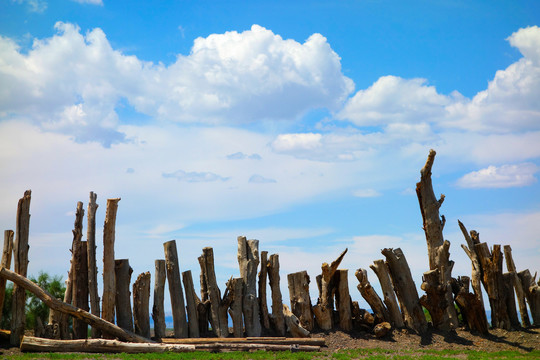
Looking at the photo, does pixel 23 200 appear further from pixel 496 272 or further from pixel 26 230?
pixel 496 272

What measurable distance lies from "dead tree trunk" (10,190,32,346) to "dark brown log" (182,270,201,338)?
15.8ft

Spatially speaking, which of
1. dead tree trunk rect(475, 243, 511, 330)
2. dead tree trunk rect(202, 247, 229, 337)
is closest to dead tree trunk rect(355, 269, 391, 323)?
dead tree trunk rect(475, 243, 511, 330)

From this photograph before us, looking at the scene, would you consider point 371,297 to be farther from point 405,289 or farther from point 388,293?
point 405,289

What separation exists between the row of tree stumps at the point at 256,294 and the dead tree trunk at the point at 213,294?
32 mm

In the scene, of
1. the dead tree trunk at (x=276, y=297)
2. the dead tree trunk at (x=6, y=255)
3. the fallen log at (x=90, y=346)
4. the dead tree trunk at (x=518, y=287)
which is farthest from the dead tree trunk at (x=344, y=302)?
the dead tree trunk at (x=6, y=255)

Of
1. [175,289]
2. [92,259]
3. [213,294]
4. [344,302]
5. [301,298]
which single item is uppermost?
[92,259]

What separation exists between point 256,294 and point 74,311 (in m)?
5.61

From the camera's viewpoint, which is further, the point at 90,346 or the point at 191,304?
the point at 191,304

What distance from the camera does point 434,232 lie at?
19359 millimetres

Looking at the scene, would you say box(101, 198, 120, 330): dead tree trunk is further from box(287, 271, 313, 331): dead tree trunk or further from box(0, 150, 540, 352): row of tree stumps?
box(287, 271, 313, 331): dead tree trunk

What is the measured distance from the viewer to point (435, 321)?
18328 mm

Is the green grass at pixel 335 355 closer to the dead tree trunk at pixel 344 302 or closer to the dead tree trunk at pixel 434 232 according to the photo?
the dead tree trunk at pixel 344 302

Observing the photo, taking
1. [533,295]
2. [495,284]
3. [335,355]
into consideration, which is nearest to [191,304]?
[335,355]

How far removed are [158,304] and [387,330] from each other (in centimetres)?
734
